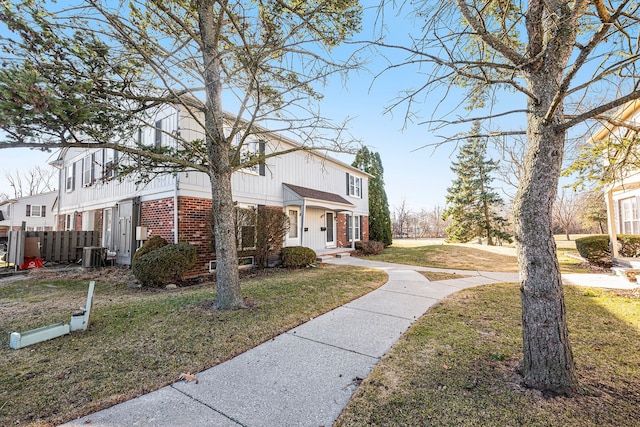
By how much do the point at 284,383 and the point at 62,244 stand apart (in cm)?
1267

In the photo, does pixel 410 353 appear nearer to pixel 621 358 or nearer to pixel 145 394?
pixel 621 358

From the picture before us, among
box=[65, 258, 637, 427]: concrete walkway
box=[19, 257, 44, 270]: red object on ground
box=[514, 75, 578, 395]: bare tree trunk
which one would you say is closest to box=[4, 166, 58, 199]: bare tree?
box=[19, 257, 44, 270]: red object on ground

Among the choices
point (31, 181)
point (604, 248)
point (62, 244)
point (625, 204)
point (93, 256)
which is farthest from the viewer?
point (31, 181)

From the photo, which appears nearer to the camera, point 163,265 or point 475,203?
point 163,265

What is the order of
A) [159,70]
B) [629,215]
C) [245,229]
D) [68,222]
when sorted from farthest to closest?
1. [68,222]
2. [629,215]
3. [245,229]
4. [159,70]

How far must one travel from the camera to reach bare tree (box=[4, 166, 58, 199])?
36.8m

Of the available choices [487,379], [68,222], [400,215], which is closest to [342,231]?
Result: [487,379]

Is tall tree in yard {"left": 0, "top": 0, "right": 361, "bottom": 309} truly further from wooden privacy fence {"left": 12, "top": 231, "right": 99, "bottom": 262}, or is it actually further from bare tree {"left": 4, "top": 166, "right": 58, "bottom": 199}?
bare tree {"left": 4, "top": 166, "right": 58, "bottom": 199}

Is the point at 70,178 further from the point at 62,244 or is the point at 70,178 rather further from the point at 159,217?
the point at 159,217

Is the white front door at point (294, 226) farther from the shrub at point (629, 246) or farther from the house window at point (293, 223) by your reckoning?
the shrub at point (629, 246)

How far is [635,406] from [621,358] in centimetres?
121

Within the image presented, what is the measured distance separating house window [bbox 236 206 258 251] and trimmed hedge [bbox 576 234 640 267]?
12697mm

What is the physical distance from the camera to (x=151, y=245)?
26.7ft

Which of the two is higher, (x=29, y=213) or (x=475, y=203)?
(x=29, y=213)
